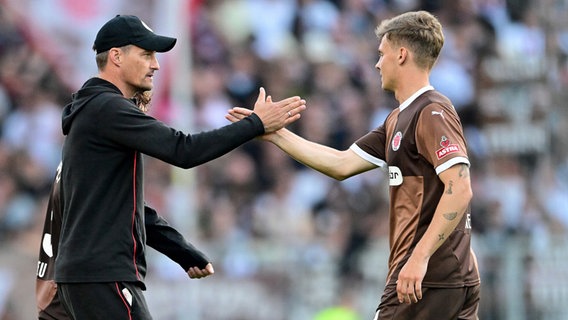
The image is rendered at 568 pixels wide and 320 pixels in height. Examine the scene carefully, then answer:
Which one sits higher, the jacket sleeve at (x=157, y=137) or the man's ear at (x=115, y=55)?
the man's ear at (x=115, y=55)

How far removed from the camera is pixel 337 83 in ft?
47.9

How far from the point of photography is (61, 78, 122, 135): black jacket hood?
6152mm

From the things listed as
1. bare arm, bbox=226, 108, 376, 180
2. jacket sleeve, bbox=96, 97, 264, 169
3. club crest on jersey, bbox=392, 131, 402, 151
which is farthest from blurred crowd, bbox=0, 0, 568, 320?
jacket sleeve, bbox=96, 97, 264, 169

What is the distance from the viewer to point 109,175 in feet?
19.7

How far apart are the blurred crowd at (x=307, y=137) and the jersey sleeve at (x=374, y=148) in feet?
20.6

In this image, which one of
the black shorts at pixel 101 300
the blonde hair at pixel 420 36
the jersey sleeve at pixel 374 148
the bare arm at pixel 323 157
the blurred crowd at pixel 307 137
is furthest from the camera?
the blurred crowd at pixel 307 137

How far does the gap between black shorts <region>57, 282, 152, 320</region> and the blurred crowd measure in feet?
22.5

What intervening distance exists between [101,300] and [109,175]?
66 cm

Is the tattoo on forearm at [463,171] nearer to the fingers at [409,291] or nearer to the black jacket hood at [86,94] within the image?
the fingers at [409,291]

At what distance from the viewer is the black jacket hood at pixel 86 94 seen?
615 cm

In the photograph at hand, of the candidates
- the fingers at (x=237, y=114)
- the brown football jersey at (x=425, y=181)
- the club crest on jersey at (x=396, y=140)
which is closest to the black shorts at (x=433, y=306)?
the brown football jersey at (x=425, y=181)

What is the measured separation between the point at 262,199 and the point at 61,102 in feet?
8.88

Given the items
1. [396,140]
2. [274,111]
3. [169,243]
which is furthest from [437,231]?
[169,243]

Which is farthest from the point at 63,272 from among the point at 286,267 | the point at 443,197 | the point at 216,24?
the point at 216,24
